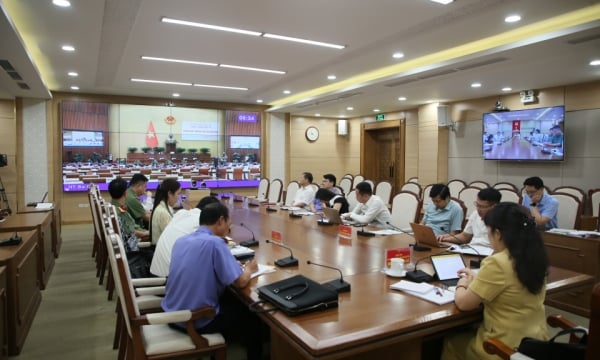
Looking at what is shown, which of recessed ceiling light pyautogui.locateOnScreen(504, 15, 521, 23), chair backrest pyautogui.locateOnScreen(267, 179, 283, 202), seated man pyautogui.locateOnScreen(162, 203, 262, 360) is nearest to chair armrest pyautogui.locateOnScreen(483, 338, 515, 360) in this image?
seated man pyautogui.locateOnScreen(162, 203, 262, 360)

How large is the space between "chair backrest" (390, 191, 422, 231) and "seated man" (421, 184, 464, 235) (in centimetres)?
62

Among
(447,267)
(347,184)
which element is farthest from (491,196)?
(347,184)

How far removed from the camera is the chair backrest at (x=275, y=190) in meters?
7.66

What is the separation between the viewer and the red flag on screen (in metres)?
8.61

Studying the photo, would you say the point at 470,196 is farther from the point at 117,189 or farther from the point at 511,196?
the point at 117,189

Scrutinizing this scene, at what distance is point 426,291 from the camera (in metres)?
1.96

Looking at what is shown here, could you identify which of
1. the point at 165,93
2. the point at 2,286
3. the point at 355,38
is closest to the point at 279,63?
the point at 355,38

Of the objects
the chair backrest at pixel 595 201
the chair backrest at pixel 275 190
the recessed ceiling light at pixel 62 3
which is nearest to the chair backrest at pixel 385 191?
the chair backrest at pixel 275 190

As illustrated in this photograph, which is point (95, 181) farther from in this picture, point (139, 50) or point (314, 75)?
point (314, 75)

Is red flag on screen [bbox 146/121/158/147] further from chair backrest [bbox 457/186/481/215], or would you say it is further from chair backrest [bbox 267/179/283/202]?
chair backrest [bbox 457/186/481/215]

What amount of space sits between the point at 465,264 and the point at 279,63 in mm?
4007

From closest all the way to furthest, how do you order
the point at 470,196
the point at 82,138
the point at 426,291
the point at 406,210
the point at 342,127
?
1. the point at 426,291
2. the point at 406,210
3. the point at 470,196
4. the point at 82,138
5. the point at 342,127

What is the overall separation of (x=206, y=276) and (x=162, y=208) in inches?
69.2

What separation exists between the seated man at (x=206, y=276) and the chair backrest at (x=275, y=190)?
5438 millimetres
